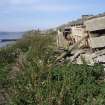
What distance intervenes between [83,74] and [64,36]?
6.79 meters

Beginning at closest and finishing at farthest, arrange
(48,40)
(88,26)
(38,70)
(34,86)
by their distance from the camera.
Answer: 1. (34,86)
2. (38,70)
3. (88,26)
4. (48,40)

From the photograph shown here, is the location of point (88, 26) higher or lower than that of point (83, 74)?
higher

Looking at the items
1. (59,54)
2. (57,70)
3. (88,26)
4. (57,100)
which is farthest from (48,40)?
(57,100)

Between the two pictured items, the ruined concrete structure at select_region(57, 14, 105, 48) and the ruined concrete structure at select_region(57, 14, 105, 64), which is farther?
the ruined concrete structure at select_region(57, 14, 105, 48)

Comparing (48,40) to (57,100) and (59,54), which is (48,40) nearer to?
(59,54)

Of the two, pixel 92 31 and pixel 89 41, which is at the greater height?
pixel 92 31

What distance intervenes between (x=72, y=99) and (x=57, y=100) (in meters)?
0.30

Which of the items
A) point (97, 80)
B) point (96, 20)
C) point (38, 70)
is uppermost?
point (96, 20)

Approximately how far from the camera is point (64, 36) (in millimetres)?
16109

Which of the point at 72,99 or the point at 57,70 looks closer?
the point at 72,99

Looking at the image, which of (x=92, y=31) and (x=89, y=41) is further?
(x=89, y=41)

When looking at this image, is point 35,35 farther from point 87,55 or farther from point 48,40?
point 87,55

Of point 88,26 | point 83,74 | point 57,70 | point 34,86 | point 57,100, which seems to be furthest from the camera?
point 88,26

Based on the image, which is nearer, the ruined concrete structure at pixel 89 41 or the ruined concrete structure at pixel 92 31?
the ruined concrete structure at pixel 89 41
